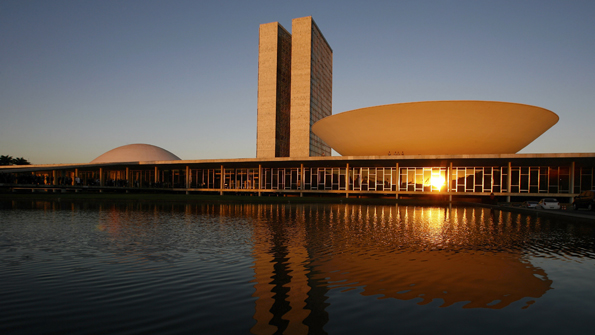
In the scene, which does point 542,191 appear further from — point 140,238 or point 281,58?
point 281,58

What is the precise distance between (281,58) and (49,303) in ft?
→ 260

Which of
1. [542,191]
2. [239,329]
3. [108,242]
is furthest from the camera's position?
[542,191]

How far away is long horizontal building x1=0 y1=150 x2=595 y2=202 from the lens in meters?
36.0

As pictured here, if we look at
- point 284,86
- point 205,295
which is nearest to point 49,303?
point 205,295

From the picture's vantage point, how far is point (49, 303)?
480cm

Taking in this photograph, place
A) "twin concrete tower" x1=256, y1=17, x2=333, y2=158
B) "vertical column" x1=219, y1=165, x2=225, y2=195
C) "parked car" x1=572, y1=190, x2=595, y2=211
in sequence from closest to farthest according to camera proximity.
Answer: "parked car" x1=572, y1=190, x2=595, y2=211 → "vertical column" x1=219, y1=165, x2=225, y2=195 → "twin concrete tower" x1=256, y1=17, x2=333, y2=158

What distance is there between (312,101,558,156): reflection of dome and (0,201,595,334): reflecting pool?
2714 cm

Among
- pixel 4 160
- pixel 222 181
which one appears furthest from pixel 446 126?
pixel 4 160

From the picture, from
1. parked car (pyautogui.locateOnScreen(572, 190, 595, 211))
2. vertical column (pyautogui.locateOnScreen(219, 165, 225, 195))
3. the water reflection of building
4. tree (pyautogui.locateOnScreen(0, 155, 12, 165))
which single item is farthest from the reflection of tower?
tree (pyautogui.locateOnScreen(0, 155, 12, 165))

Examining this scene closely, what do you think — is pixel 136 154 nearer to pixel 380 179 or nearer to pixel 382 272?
pixel 380 179

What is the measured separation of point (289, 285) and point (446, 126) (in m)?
34.5

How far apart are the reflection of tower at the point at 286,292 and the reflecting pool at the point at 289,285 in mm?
20

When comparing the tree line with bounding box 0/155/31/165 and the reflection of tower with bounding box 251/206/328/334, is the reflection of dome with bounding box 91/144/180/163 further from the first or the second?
the reflection of tower with bounding box 251/206/328/334

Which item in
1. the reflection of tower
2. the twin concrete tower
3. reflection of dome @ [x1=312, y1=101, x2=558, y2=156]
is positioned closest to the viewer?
the reflection of tower
